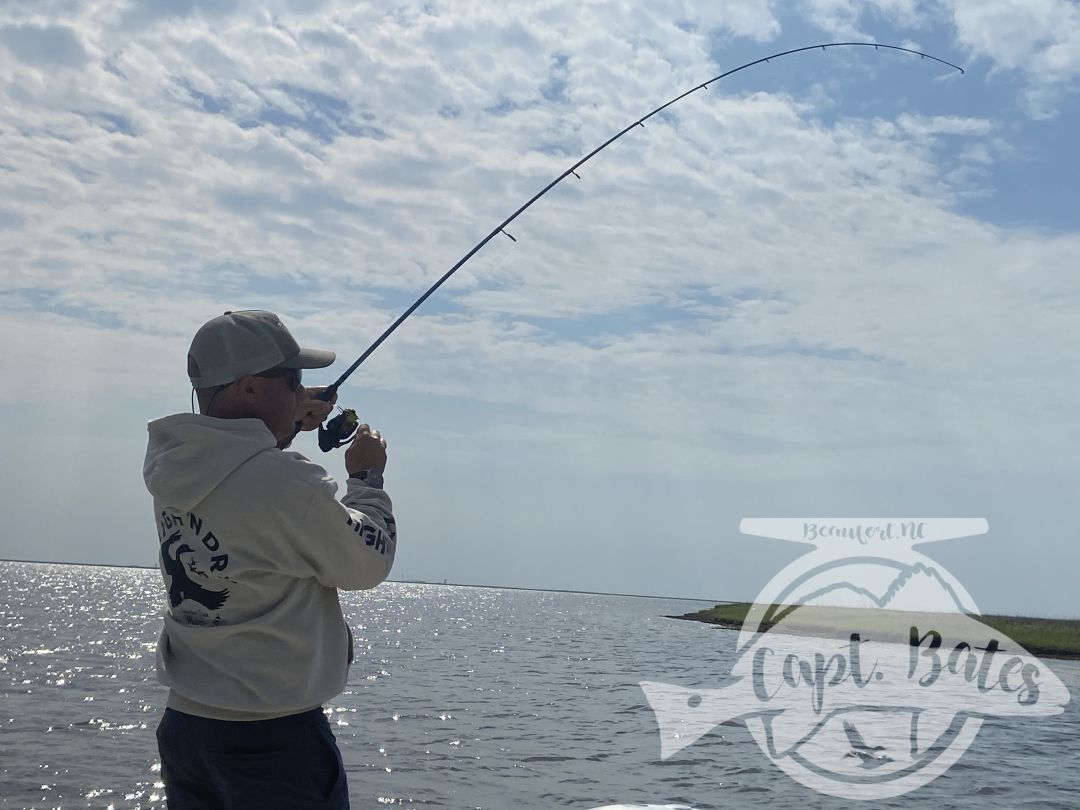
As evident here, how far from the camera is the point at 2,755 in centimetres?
1354

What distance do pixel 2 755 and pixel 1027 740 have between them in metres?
17.2

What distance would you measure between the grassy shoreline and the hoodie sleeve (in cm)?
3767

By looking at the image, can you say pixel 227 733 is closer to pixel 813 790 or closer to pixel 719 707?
pixel 813 790

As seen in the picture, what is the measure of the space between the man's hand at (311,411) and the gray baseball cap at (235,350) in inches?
13.6

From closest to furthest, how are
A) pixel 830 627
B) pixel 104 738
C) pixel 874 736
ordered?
pixel 104 738 → pixel 874 736 → pixel 830 627

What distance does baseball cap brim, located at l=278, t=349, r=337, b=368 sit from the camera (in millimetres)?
2969

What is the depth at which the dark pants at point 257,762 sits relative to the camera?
8.75 feet

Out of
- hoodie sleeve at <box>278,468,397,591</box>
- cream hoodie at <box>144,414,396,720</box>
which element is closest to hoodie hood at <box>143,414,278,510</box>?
cream hoodie at <box>144,414,396,720</box>

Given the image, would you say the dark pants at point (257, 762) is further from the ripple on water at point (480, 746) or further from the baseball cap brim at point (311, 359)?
the ripple on water at point (480, 746)

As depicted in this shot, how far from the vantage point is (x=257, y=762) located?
266 centimetres

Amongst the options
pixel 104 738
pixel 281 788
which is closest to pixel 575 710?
pixel 104 738

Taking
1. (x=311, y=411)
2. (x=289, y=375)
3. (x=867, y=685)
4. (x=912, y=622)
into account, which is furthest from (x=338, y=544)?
(x=912, y=622)

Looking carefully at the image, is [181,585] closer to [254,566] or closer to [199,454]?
[254,566]

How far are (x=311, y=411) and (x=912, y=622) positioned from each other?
1998 inches
